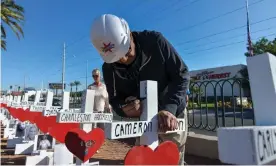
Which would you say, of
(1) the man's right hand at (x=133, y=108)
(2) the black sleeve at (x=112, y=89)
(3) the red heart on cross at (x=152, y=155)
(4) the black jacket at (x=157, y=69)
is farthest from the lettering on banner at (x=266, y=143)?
(2) the black sleeve at (x=112, y=89)

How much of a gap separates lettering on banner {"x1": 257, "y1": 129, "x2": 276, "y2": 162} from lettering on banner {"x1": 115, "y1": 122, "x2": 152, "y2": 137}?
2.03 feet

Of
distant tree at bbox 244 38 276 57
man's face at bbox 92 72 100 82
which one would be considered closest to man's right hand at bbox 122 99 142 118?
man's face at bbox 92 72 100 82

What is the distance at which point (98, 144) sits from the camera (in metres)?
2.25

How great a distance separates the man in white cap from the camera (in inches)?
56.5

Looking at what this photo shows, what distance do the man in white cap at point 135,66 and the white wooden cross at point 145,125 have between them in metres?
0.06

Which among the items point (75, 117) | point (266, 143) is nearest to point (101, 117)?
point (75, 117)

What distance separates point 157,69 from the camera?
66.6 inches

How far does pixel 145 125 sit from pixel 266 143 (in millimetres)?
644

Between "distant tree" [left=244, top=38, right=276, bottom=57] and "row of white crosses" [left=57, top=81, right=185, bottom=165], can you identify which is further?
"distant tree" [left=244, top=38, right=276, bottom=57]

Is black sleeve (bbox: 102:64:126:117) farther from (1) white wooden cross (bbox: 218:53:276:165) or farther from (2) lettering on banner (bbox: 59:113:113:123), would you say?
(1) white wooden cross (bbox: 218:53:276:165)

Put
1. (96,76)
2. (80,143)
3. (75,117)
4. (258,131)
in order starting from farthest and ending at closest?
1. (96,76)
2. (75,117)
3. (80,143)
4. (258,131)

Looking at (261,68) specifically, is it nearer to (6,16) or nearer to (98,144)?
(98,144)

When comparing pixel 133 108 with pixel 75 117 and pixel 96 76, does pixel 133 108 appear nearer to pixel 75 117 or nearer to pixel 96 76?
pixel 75 117

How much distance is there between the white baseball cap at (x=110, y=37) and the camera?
1401 mm
